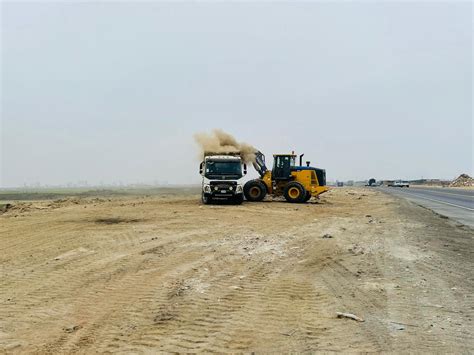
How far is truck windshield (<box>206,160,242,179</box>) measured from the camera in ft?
80.8

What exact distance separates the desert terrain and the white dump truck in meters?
10.9

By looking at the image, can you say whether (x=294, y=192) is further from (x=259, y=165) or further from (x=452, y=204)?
(x=452, y=204)

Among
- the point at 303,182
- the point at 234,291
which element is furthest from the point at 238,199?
the point at 234,291

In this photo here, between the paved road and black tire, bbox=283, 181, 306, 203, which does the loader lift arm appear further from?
the paved road

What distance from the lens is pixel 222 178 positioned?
24469 millimetres

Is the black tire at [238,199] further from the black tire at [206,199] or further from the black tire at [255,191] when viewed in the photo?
the black tire at [255,191]

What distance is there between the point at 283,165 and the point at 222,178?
519cm

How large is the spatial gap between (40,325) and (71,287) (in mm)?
1762

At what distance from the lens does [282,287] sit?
7.20m

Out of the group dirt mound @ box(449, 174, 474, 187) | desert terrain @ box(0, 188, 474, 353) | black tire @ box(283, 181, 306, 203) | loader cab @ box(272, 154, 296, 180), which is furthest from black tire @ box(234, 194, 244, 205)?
dirt mound @ box(449, 174, 474, 187)

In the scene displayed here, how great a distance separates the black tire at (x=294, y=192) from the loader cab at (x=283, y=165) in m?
0.84

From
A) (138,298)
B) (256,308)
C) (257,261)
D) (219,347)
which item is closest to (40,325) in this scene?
(138,298)

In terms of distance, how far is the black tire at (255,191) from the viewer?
27691 mm

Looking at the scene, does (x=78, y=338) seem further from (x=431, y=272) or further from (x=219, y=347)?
(x=431, y=272)
